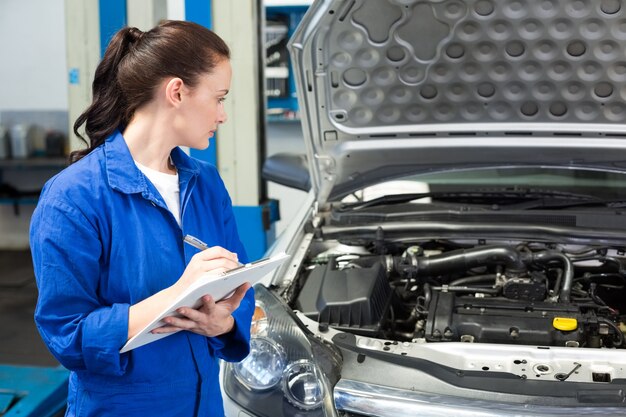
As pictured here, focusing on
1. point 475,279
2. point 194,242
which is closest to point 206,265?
point 194,242

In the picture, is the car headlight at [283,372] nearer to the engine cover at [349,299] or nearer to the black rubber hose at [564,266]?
the engine cover at [349,299]

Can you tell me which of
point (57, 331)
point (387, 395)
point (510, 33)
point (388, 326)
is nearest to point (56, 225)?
point (57, 331)

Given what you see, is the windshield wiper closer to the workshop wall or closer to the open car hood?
the open car hood

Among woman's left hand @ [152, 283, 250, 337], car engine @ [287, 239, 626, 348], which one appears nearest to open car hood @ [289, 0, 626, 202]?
car engine @ [287, 239, 626, 348]

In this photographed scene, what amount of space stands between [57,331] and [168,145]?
401 millimetres

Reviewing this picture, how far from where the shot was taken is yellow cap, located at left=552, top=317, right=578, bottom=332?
5.65ft

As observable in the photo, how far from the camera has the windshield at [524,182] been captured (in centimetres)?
245

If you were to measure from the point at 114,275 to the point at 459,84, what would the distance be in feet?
4.38

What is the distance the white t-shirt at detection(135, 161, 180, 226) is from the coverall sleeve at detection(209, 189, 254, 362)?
148 mm

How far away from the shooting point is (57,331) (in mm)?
1195

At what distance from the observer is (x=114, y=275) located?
1.24m

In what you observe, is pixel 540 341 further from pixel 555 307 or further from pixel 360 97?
pixel 360 97

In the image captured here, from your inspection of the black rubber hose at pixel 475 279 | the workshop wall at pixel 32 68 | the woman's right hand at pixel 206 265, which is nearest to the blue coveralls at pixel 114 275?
the woman's right hand at pixel 206 265

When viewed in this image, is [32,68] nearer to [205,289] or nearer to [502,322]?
[502,322]
